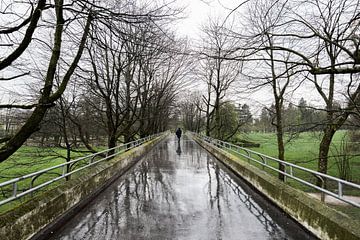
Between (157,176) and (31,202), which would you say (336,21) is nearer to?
(157,176)

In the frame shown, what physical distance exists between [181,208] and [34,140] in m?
16.1

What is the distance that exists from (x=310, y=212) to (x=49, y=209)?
4572 mm

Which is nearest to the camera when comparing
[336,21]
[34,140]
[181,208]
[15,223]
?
[15,223]

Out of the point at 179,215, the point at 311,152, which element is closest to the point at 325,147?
the point at 311,152

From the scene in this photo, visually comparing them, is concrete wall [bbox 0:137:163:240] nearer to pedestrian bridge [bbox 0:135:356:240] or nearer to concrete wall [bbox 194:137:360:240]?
pedestrian bridge [bbox 0:135:356:240]

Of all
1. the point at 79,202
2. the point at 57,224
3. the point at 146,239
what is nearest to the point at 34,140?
the point at 79,202

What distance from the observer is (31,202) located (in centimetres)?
468

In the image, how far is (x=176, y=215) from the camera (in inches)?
Result: 231

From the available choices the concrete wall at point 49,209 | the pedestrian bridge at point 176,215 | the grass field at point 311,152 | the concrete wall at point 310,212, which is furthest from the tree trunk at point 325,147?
the concrete wall at point 49,209

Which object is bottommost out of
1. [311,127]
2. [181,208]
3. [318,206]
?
[181,208]

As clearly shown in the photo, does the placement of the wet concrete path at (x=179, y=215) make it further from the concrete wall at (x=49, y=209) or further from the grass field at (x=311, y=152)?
the grass field at (x=311, y=152)

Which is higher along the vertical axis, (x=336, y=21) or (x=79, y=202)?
(x=336, y=21)

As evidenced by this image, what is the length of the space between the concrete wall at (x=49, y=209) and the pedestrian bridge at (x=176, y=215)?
0.22ft

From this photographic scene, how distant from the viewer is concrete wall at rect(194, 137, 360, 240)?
3.90 m
